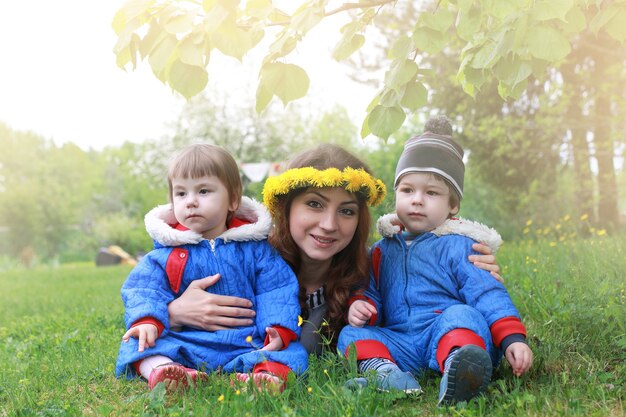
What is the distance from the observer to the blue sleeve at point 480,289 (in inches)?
107

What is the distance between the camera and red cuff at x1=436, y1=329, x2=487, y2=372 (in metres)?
2.55

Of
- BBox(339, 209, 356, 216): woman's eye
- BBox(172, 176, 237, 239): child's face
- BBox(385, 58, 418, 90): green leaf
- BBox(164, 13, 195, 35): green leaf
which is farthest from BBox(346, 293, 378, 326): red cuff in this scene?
BBox(164, 13, 195, 35): green leaf

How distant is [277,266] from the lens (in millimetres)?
3076

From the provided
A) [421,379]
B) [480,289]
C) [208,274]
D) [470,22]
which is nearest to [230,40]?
[470,22]

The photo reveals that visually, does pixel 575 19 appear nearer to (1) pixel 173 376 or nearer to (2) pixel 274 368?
(2) pixel 274 368

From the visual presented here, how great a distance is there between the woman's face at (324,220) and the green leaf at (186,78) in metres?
0.91

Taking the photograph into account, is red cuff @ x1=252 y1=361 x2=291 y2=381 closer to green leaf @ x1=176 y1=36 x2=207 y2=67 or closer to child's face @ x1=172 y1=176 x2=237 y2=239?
child's face @ x1=172 y1=176 x2=237 y2=239

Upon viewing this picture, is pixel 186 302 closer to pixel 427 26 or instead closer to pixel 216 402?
pixel 216 402

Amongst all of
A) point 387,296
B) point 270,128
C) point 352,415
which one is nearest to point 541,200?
point 270,128

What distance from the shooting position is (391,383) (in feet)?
8.13

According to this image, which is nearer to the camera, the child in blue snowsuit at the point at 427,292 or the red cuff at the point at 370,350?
the child in blue snowsuit at the point at 427,292

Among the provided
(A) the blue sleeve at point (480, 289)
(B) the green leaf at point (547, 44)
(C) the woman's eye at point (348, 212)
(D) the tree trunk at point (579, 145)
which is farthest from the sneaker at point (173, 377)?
(D) the tree trunk at point (579, 145)

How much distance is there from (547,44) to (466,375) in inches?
48.2

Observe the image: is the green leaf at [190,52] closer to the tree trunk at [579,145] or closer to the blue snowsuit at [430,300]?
the blue snowsuit at [430,300]
